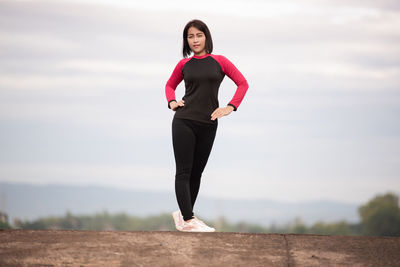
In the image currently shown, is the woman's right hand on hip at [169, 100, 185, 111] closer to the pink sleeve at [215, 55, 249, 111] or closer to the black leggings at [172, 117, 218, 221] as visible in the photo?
the black leggings at [172, 117, 218, 221]

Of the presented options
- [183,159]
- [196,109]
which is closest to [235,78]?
[196,109]

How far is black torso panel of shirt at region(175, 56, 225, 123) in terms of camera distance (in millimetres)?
6824

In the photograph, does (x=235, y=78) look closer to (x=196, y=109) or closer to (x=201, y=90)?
(x=201, y=90)

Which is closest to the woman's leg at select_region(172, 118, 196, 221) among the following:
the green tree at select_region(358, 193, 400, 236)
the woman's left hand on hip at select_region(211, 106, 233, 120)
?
the woman's left hand on hip at select_region(211, 106, 233, 120)

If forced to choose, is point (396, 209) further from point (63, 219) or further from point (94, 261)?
point (94, 261)

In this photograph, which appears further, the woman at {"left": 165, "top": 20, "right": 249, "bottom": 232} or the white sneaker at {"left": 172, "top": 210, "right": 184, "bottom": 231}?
the white sneaker at {"left": 172, "top": 210, "right": 184, "bottom": 231}

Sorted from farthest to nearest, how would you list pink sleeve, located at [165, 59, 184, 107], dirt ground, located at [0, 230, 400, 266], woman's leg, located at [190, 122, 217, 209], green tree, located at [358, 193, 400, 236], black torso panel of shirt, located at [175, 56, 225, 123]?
green tree, located at [358, 193, 400, 236]
pink sleeve, located at [165, 59, 184, 107]
woman's leg, located at [190, 122, 217, 209]
black torso panel of shirt, located at [175, 56, 225, 123]
dirt ground, located at [0, 230, 400, 266]

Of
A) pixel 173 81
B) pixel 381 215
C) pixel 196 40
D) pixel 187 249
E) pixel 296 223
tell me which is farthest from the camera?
pixel 296 223

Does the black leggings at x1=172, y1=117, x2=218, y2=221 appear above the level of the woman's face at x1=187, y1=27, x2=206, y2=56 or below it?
below

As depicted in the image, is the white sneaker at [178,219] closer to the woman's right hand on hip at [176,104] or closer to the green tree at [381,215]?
the woman's right hand on hip at [176,104]

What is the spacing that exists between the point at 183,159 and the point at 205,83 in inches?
38.7

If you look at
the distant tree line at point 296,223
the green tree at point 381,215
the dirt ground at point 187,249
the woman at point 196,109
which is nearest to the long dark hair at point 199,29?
the woman at point 196,109

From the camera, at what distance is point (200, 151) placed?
7031 millimetres

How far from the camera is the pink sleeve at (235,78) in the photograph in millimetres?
7015
